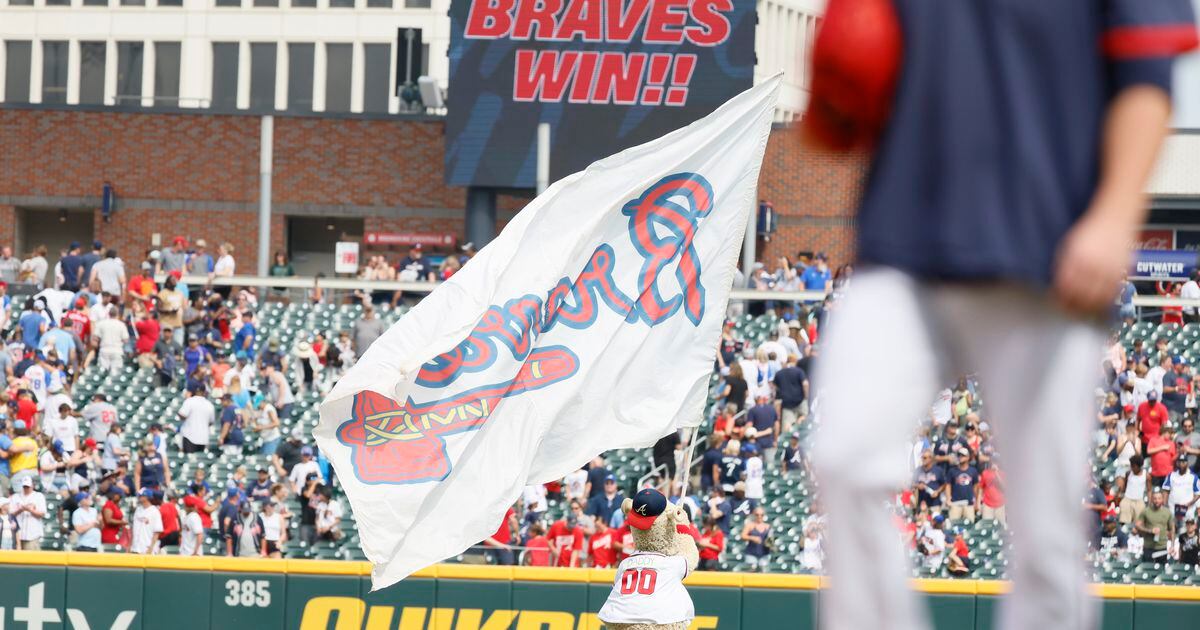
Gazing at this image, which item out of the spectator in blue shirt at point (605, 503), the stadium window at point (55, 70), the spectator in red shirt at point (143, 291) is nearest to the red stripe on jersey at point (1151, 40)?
the spectator in blue shirt at point (605, 503)

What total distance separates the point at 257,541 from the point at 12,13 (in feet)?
148

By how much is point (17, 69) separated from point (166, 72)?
5.55 meters

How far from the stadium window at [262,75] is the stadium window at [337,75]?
171cm

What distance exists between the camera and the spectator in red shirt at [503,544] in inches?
767

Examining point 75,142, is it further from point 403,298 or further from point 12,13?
point 12,13

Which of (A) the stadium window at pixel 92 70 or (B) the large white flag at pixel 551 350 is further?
(A) the stadium window at pixel 92 70

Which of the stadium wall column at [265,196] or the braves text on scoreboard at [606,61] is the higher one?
the braves text on scoreboard at [606,61]

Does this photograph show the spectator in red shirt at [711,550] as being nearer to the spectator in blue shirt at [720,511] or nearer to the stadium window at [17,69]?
the spectator in blue shirt at [720,511]

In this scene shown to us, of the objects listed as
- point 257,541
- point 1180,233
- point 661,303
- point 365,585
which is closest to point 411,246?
point 1180,233

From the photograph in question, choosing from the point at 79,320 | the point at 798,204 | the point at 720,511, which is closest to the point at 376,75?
the point at 798,204

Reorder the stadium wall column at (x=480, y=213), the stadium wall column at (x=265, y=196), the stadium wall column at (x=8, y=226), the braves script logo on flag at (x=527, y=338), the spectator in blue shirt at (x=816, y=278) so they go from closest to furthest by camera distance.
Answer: the braves script logo on flag at (x=527, y=338) → the spectator in blue shirt at (x=816, y=278) → the stadium wall column at (x=265, y=196) → the stadium wall column at (x=480, y=213) → the stadium wall column at (x=8, y=226)

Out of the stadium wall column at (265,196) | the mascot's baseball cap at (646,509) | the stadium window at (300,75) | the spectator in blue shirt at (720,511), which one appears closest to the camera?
the mascot's baseball cap at (646,509)

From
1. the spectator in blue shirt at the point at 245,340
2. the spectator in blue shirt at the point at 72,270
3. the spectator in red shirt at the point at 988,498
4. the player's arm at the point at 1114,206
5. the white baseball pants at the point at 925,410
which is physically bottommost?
the spectator in red shirt at the point at 988,498

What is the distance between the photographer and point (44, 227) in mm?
45844
